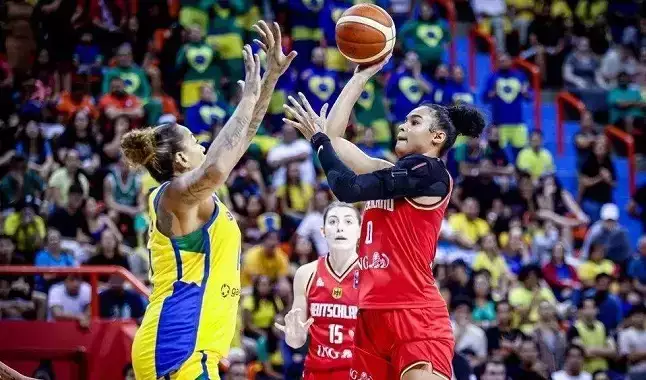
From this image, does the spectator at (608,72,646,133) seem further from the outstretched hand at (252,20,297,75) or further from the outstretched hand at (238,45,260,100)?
the outstretched hand at (238,45,260,100)

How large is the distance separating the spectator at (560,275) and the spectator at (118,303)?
5.82 meters

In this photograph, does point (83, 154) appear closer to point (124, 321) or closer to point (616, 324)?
point (124, 321)

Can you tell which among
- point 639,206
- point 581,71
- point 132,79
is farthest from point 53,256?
point 581,71

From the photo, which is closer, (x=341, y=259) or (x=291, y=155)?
(x=341, y=259)

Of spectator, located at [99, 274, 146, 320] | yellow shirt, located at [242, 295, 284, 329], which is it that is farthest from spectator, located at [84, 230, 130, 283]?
yellow shirt, located at [242, 295, 284, 329]

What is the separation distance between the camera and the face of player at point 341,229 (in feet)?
28.6

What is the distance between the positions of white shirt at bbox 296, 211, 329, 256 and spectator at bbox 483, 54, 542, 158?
4170 millimetres

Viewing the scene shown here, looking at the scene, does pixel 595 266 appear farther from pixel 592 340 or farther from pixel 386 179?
pixel 386 179

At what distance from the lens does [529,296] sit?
14.3 meters

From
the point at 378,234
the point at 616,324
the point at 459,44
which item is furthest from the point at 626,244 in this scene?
the point at 378,234

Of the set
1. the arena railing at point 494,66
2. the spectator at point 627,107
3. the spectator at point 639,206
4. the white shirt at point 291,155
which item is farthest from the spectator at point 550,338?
the spectator at point 627,107

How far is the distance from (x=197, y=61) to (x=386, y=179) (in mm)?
9721

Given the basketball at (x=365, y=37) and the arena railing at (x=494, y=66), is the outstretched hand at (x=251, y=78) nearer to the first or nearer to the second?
the basketball at (x=365, y=37)

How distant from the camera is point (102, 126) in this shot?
14375 millimetres
